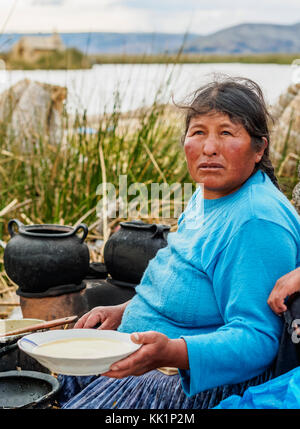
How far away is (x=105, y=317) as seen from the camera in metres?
2.32

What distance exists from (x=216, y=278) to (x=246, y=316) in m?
0.15

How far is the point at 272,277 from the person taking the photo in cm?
177

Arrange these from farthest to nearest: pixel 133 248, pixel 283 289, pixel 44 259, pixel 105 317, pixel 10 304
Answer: pixel 10 304
pixel 133 248
pixel 44 259
pixel 105 317
pixel 283 289

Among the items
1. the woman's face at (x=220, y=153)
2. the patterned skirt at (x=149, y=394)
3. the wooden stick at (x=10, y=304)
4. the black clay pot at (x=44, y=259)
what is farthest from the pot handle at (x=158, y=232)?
the woman's face at (x=220, y=153)

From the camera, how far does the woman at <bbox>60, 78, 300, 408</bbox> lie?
176 cm

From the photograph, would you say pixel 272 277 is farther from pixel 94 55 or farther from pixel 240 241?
pixel 94 55

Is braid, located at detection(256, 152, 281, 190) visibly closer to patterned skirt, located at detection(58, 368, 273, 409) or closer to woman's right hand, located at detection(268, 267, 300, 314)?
woman's right hand, located at detection(268, 267, 300, 314)

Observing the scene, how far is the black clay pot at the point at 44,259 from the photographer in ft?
11.1

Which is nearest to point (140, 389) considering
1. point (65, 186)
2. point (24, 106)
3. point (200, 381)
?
point (200, 381)

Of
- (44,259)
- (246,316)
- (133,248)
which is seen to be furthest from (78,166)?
(246,316)

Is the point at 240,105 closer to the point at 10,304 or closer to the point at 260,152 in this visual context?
the point at 260,152

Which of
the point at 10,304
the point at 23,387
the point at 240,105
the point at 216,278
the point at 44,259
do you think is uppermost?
the point at 240,105
